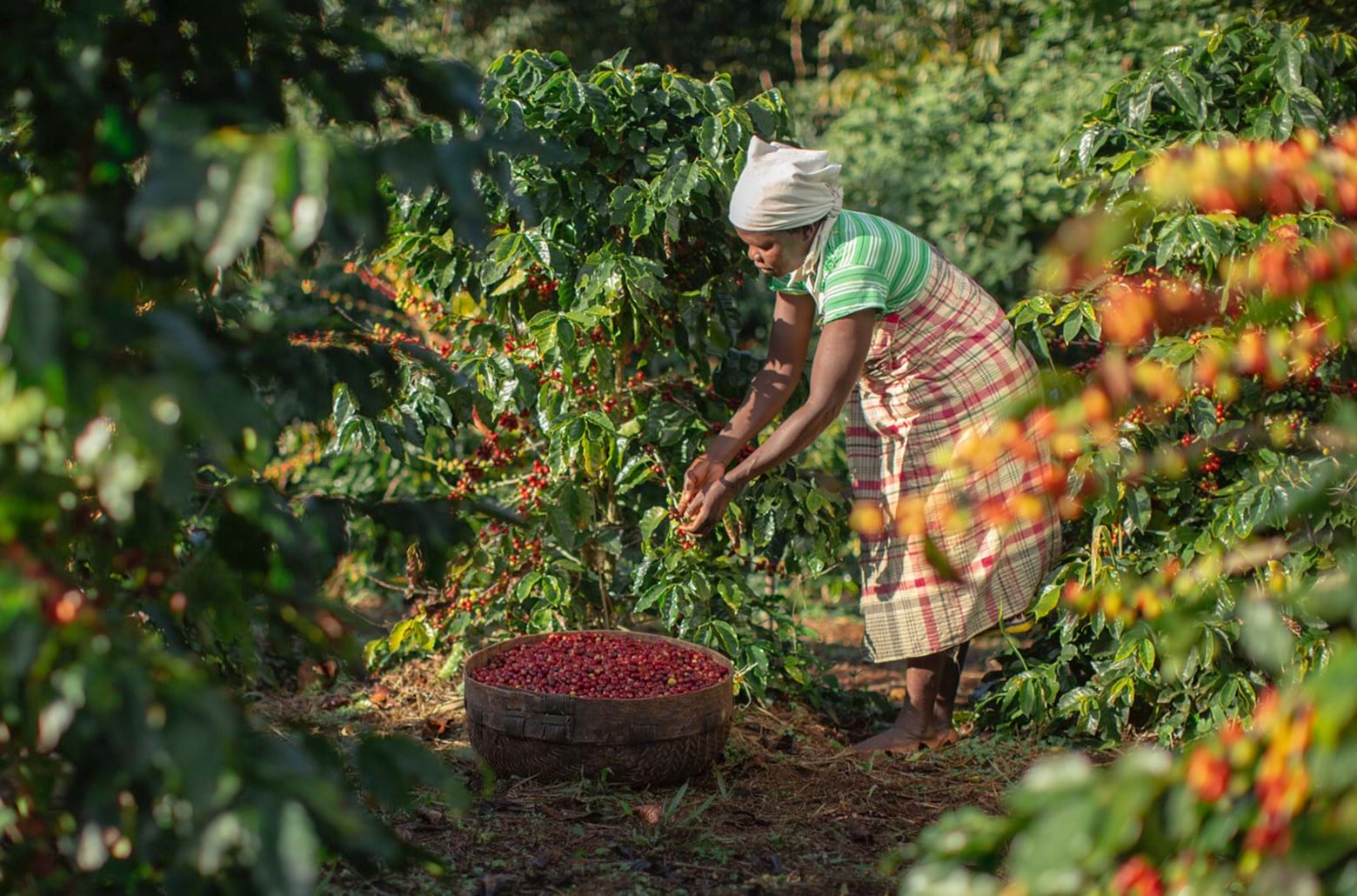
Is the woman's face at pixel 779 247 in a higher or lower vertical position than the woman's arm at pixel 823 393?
higher

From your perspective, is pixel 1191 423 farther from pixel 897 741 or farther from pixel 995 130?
pixel 995 130

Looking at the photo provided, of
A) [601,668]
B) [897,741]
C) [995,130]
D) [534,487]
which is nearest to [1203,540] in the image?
[897,741]

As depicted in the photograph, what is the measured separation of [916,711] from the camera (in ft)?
11.0

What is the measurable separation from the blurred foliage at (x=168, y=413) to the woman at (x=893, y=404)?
50.7 inches

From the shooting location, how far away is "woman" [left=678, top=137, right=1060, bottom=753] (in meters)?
2.90

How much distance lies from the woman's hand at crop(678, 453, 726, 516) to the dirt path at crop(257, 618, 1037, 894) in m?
0.68

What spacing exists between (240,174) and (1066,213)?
4.99 metres

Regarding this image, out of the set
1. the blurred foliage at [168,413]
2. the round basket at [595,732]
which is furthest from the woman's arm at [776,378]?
the blurred foliage at [168,413]

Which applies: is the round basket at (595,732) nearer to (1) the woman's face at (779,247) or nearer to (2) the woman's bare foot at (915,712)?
(2) the woman's bare foot at (915,712)

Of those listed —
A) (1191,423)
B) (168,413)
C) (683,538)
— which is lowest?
(683,538)

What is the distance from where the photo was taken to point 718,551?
349cm

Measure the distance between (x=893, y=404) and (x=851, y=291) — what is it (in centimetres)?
44

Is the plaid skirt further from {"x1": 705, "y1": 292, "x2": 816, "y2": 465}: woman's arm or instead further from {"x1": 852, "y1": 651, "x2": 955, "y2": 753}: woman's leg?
{"x1": 705, "y1": 292, "x2": 816, "y2": 465}: woman's arm

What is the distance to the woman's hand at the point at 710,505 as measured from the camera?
3.01 m
